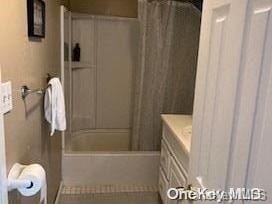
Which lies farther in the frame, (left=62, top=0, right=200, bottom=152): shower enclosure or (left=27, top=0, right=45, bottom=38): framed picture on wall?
(left=62, top=0, right=200, bottom=152): shower enclosure

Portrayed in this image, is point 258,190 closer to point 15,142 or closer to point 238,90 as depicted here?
point 238,90

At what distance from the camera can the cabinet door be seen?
1.77m

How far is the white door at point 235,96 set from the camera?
743 millimetres

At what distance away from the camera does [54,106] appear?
68.5 inches

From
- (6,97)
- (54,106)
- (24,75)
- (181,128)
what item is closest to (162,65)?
(181,128)

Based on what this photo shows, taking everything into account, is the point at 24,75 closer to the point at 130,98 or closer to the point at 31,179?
the point at 31,179

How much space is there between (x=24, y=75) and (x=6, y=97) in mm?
306

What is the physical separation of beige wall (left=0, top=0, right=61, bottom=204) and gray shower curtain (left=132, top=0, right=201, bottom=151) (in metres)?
0.94

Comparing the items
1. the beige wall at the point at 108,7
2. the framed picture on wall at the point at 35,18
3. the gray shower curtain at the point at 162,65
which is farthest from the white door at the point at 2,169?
the beige wall at the point at 108,7

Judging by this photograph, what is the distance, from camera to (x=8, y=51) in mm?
1126

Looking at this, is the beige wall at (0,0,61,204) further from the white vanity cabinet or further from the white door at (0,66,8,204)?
the white vanity cabinet

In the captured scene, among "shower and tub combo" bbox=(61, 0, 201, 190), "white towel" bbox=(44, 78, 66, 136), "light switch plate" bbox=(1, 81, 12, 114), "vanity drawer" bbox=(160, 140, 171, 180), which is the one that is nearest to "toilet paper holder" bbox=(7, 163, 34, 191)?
"light switch plate" bbox=(1, 81, 12, 114)

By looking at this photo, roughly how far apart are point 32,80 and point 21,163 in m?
0.46

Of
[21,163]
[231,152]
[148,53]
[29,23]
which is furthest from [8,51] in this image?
[148,53]
